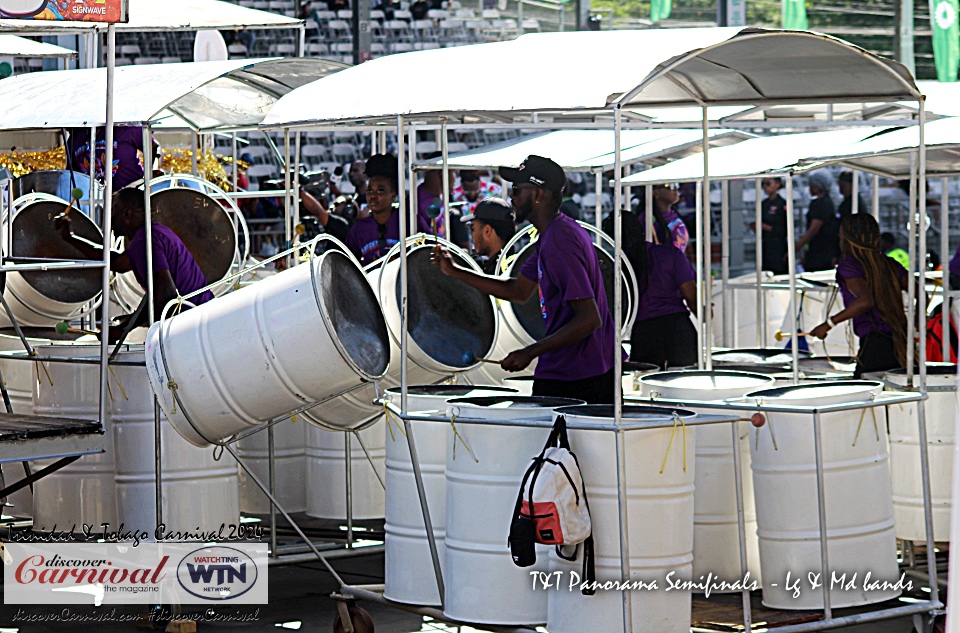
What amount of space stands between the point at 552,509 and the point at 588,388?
880mm

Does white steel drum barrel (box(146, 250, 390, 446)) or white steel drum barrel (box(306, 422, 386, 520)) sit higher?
white steel drum barrel (box(146, 250, 390, 446))

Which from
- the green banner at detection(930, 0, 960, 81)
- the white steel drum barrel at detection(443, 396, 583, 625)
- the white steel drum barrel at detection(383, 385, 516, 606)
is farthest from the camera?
the green banner at detection(930, 0, 960, 81)

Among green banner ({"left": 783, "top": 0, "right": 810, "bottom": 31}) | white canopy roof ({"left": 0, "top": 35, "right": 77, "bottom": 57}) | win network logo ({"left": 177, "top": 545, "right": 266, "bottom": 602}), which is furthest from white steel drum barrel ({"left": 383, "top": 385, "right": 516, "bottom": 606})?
green banner ({"left": 783, "top": 0, "right": 810, "bottom": 31})

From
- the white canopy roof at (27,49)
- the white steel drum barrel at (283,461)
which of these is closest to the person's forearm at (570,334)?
the white steel drum barrel at (283,461)

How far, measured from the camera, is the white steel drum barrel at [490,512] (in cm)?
438

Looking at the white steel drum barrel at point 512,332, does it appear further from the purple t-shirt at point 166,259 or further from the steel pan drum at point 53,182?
the steel pan drum at point 53,182

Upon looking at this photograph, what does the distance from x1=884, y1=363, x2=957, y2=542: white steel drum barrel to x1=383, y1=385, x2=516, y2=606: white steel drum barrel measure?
1.78 metres

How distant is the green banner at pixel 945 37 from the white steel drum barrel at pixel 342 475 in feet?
40.2

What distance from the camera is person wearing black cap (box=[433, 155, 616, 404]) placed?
4.70m

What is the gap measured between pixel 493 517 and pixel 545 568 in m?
0.23

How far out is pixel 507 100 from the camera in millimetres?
4242

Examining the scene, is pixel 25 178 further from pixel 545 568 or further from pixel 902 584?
pixel 902 584

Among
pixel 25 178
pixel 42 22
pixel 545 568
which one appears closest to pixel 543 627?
pixel 545 568

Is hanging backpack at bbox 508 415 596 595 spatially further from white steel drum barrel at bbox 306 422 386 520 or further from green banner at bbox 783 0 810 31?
green banner at bbox 783 0 810 31
